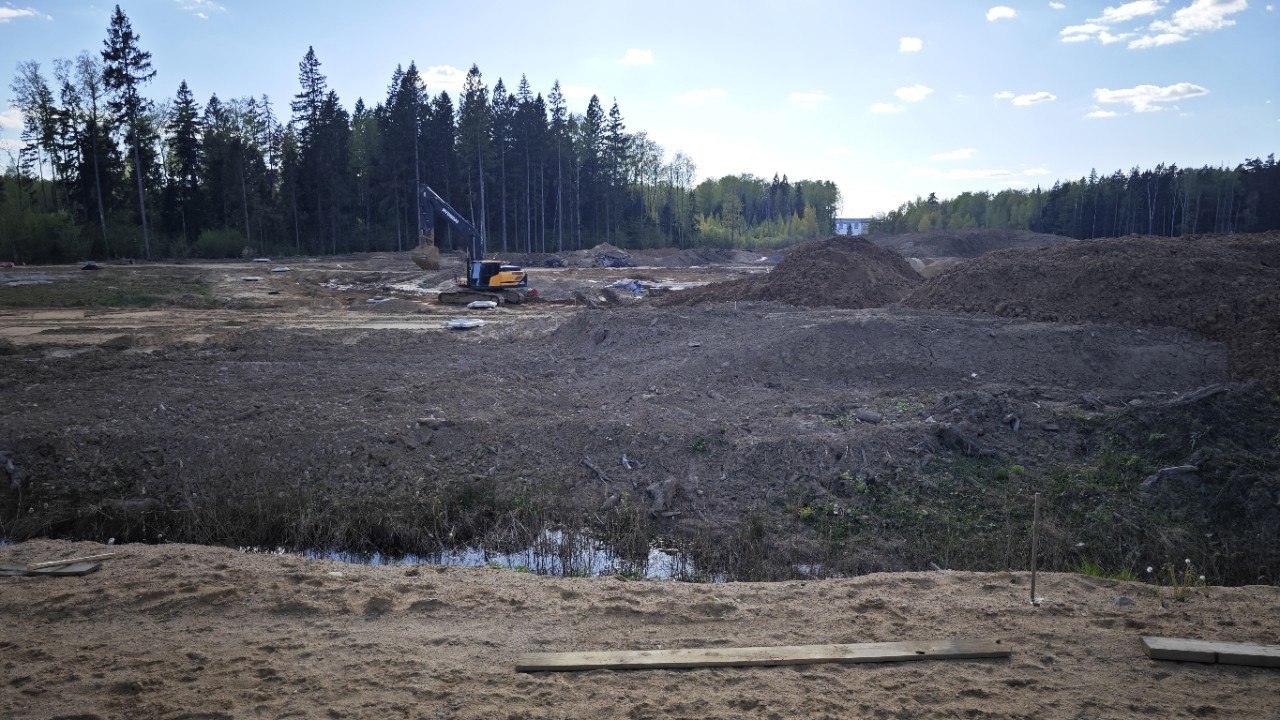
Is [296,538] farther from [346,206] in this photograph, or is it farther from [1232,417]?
[346,206]

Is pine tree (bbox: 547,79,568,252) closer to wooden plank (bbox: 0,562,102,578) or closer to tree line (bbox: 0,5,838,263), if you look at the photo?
tree line (bbox: 0,5,838,263)

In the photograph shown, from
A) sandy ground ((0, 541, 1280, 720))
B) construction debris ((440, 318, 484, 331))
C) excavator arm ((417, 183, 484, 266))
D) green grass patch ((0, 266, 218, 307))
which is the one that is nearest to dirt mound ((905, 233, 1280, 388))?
sandy ground ((0, 541, 1280, 720))

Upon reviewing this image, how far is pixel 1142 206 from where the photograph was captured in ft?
242

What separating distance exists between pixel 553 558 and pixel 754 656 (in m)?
4.06

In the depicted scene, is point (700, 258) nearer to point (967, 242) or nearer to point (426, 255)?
point (967, 242)

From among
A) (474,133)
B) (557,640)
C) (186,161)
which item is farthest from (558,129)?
(557,640)

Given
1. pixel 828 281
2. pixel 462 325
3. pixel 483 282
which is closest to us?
pixel 462 325

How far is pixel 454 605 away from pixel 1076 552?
684cm

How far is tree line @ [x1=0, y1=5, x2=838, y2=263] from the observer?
149 ft

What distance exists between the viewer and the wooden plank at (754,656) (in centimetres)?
492

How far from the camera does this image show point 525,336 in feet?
62.7

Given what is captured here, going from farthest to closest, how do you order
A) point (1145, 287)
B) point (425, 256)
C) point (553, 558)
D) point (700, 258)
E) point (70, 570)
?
point (700, 258), point (425, 256), point (1145, 287), point (553, 558), point (70, 570)

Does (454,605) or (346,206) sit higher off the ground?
(346,206)

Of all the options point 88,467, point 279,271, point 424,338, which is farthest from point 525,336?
point 279,271
